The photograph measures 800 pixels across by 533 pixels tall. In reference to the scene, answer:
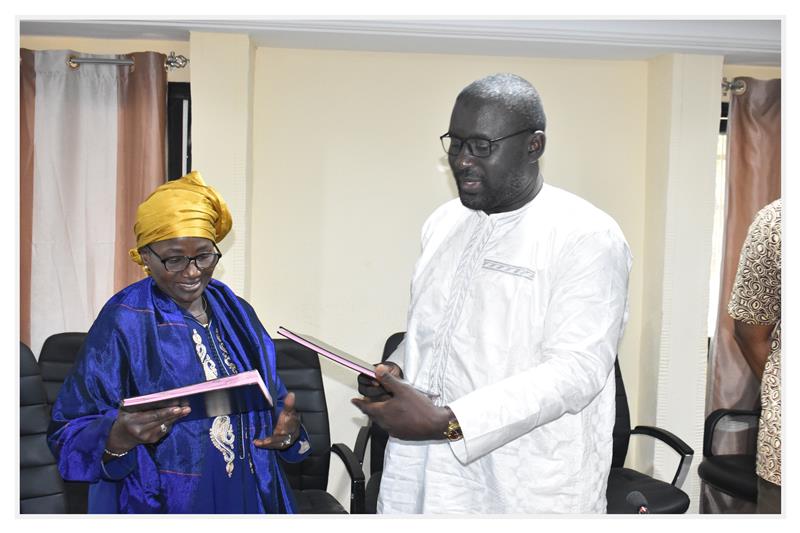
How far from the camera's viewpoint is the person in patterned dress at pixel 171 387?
5.96ft

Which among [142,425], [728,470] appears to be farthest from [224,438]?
[728,470]

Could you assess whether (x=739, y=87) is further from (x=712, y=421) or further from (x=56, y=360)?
(x=56, y=360)

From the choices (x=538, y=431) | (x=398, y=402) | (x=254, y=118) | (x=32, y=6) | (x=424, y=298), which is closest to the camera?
(x=398, y=402)

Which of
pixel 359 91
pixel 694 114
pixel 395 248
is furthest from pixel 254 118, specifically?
pixel 694 114

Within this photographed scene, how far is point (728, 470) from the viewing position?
3137mm

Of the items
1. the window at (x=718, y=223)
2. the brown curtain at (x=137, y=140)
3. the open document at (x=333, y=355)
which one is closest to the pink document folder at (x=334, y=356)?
the open document at (x=333, y=355)

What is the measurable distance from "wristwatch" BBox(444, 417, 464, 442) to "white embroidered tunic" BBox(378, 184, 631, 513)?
0.02 m

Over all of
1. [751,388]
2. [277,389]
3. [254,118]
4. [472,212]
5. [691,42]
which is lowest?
[751,388]

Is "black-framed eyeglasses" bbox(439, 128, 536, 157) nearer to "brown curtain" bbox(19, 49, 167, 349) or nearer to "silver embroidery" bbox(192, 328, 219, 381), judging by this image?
"silver embroidery" bbox(192, 328, 219, 381)

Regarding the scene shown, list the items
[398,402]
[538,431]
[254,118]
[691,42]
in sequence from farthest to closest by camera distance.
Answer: [254,118], [691,42], [538,431], [398,402]

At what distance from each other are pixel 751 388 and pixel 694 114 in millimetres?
1294

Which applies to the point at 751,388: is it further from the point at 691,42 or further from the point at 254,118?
the point at 254,118

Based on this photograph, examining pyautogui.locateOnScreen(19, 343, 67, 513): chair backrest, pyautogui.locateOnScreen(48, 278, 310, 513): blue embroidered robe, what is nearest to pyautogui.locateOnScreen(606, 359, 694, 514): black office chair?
pyautogui.locateOnScreen(48, 278, 310, 513): blue embroidered robe

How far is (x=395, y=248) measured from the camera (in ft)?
11.9
